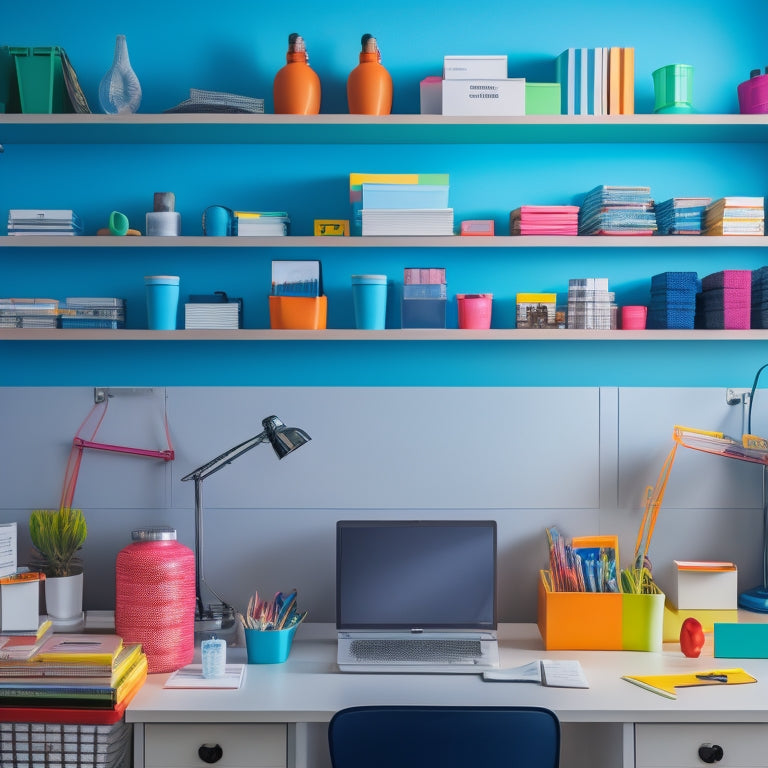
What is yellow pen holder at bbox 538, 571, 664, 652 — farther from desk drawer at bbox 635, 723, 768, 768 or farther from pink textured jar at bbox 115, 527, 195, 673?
pink textured jar at bbox 115, 527, 195, 673

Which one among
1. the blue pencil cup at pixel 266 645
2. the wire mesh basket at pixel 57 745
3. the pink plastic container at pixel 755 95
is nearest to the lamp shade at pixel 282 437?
the blue pencil cup at pixel 266 645

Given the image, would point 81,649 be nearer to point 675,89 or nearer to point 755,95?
point 675,89

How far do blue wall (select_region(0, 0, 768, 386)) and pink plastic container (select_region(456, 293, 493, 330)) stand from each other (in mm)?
147

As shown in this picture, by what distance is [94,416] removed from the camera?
2635 millimetres

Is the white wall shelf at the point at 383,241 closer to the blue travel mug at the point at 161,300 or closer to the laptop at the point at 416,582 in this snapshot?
the blue travel mug at the point at 161,300

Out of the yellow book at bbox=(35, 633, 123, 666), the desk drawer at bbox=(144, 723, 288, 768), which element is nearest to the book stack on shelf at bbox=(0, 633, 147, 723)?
the yellow book at bbox=(35, 633, 123, 666)

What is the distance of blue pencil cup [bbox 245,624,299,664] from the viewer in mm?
2189

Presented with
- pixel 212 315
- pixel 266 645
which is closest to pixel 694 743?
pixel 266 645

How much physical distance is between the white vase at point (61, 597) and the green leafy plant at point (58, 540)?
4 cm

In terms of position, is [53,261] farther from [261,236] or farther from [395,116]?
[395,116]

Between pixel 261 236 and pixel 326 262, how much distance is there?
9.8 inches

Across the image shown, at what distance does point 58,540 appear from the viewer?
96.3 inches

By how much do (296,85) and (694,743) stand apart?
6.69ft

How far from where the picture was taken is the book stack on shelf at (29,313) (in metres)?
2.51
